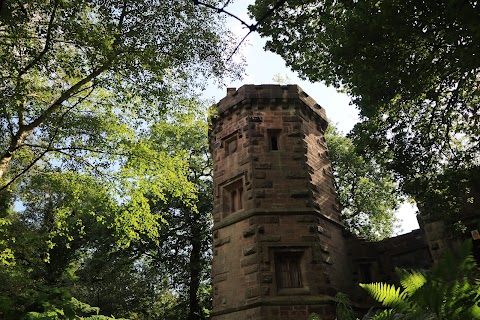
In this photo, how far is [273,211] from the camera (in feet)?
33.8

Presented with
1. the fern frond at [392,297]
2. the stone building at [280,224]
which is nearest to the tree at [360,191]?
the stone building at [280,224]

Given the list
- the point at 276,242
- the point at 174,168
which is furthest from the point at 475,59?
the point at 174,168

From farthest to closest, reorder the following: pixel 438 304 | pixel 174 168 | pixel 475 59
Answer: pixel 174 168
pixel 475 59
pixel 438 304

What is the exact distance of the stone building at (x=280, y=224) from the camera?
9461mm

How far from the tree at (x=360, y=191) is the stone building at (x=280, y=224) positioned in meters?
6.98

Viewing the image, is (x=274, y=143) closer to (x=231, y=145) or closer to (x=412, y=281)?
(x=231, y=145)

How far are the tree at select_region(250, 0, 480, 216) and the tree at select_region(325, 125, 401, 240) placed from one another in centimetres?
1033

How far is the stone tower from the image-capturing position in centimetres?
940

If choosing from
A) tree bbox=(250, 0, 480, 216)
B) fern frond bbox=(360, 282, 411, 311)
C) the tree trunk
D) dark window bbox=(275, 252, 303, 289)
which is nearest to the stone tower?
dark window bbox=(275, 252, 303, 289)

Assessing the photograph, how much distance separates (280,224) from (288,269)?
1249mm

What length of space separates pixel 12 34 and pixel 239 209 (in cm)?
743

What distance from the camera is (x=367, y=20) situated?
20.6 ft

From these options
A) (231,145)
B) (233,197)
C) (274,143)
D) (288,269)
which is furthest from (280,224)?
(231,145)

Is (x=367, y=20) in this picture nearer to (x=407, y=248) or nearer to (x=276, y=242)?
(x=276, y=242)
